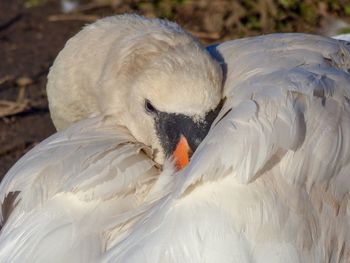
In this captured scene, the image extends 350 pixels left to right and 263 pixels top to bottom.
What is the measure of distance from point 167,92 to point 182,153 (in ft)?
0.66

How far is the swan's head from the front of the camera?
9.72ft

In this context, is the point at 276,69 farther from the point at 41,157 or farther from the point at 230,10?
the point at 230,10

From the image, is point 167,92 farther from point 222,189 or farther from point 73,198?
point 222,189

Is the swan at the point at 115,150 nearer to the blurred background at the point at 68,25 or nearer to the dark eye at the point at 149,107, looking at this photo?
the dark eye at the point at 149,107

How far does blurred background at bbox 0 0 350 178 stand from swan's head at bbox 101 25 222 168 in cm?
176

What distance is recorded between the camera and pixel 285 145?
2.63 metres

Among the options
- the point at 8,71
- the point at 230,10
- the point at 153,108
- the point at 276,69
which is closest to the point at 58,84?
the point at 153,108

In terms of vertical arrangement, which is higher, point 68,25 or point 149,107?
point 149,107

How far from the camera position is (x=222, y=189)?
8.32 ft

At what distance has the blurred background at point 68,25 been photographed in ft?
17.0

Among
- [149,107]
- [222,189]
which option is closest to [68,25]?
[149,107]

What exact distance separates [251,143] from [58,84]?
4.63 ft

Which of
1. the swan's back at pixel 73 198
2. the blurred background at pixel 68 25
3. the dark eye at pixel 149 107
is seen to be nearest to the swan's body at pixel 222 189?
the swan's back at pixel 73 198

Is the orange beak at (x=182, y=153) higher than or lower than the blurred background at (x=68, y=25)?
higher
